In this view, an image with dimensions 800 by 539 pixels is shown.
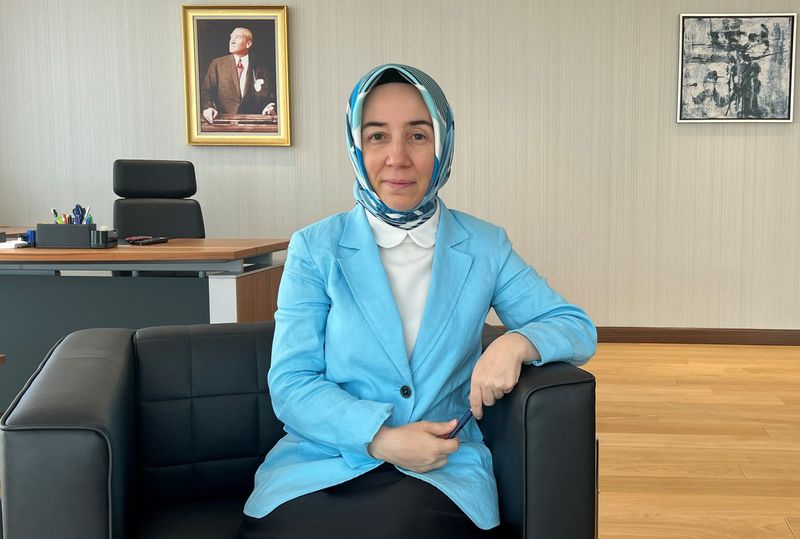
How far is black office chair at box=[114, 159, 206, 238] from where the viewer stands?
12.5 feet

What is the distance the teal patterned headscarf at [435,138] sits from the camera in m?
1.34

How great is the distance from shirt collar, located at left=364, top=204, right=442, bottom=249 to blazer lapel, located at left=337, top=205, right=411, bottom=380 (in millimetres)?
24

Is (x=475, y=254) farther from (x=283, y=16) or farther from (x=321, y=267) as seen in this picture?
(x=283, y=16)

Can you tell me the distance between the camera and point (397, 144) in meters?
1.35

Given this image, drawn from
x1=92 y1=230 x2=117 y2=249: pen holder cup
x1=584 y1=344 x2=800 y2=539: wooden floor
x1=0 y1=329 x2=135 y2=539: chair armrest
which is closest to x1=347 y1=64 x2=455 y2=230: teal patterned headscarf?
x1=0 y1=329 x2=135 y2=539: chair armrest

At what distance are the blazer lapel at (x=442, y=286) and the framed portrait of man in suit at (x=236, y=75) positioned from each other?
345 centimetres

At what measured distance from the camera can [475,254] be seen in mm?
1427

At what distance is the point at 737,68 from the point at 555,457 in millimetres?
4021

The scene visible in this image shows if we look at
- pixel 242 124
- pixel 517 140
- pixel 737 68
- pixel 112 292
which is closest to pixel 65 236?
pixel 112 292

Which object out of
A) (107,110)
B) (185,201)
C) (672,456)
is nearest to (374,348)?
(672,456)

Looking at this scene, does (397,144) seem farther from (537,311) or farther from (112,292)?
(112,292)

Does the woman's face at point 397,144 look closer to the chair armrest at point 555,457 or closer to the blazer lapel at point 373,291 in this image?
the blazer lapel at point 373,291

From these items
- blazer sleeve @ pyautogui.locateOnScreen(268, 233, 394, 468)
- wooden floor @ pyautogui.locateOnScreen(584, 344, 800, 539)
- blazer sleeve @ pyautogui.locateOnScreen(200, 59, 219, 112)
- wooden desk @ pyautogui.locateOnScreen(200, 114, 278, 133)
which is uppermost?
blazer sleeve @ pyautogui.locateOnScreen(200, 59, 219, 112)

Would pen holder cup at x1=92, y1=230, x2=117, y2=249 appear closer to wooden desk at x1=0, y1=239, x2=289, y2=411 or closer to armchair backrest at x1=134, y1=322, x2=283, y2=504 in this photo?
wooden desk at x1=0, y1=239, x2=289, y2=411
